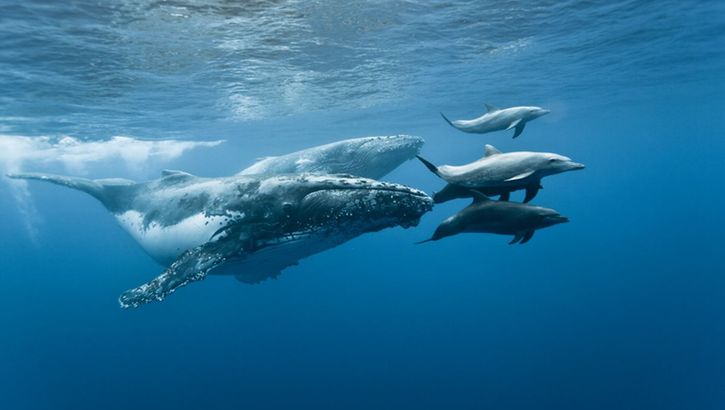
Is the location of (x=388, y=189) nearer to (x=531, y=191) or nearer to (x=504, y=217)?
(x=504, y=217)

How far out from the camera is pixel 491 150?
5.33 metres

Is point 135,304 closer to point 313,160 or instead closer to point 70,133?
point 313,160

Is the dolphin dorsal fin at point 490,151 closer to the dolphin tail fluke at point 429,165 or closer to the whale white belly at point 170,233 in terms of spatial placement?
the dolphin tail fluke at point 429,165

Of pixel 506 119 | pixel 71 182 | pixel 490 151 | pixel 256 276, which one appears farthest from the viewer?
pixel 71 182

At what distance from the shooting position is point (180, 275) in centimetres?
596

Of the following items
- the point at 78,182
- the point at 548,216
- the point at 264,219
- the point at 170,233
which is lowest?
the point at 548,216

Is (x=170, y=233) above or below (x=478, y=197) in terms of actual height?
above

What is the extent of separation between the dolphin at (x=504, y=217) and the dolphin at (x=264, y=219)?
767 millimetres

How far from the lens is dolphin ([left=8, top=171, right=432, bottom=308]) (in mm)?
5707

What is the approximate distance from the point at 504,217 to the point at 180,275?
425 cm

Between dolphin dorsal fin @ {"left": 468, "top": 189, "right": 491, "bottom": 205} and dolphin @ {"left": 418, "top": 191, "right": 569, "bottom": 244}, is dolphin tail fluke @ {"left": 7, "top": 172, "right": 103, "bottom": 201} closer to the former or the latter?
dolphin @ {"left": 418, "top": 191, "right": 569, "bottom": 244}

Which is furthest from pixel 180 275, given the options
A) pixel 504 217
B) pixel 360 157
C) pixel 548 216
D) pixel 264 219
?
pixel 360 157

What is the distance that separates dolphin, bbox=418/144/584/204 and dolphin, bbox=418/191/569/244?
0.60 feet

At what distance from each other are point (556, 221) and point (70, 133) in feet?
105
